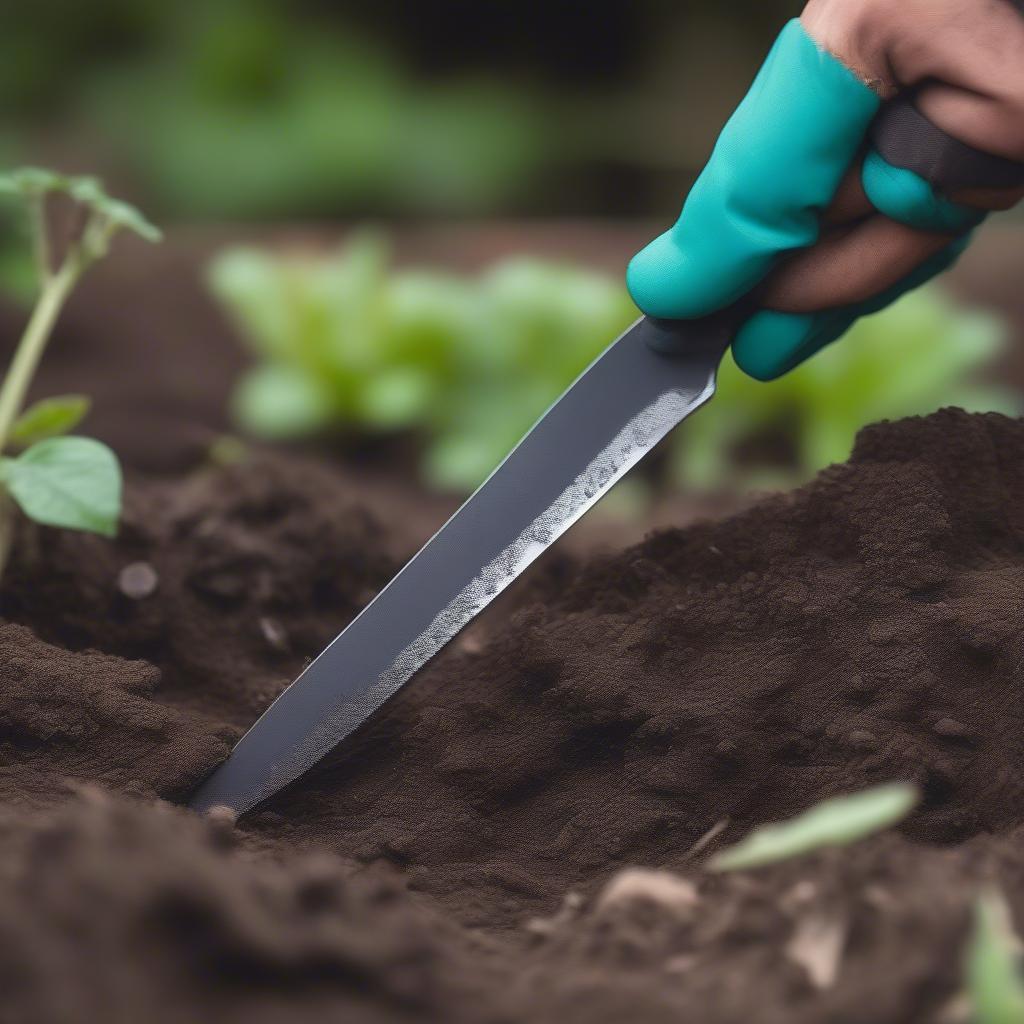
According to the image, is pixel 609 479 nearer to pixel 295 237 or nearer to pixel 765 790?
pixel 765 790

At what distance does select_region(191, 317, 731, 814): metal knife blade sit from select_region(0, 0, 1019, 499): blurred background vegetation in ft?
6.87

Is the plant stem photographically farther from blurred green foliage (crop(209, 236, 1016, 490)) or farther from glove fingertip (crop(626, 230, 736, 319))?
blurred green foliage (crop(209, 236, 1016, 490))

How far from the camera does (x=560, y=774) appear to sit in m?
1.34

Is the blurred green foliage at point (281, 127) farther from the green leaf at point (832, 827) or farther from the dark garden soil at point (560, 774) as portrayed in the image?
the green leaf at point (832, 827)

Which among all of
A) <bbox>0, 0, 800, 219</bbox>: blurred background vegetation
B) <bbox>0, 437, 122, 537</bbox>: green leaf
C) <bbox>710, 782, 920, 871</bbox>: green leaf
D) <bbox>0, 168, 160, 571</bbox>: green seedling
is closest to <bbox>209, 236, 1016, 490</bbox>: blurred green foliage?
<bbox>0, 168, 160, 571</bbox>: green seedling

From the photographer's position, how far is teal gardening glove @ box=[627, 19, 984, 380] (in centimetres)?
138

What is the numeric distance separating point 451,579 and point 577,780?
9.9 inches

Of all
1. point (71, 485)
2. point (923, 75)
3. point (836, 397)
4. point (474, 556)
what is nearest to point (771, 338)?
point (923, 75)

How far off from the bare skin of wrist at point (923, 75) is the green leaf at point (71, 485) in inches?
32.5

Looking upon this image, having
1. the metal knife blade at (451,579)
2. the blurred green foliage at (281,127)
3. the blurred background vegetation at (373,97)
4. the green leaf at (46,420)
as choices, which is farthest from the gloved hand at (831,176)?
the blurred green foliage at (281,127)

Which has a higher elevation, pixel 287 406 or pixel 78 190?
pixel 287 406

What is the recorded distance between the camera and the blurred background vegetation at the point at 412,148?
11.4 feet

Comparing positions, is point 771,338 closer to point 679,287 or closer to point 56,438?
point 679,287

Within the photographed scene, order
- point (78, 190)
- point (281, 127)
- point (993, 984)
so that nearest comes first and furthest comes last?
point (993, 984) → point (78, 190) → point (281, 127)
